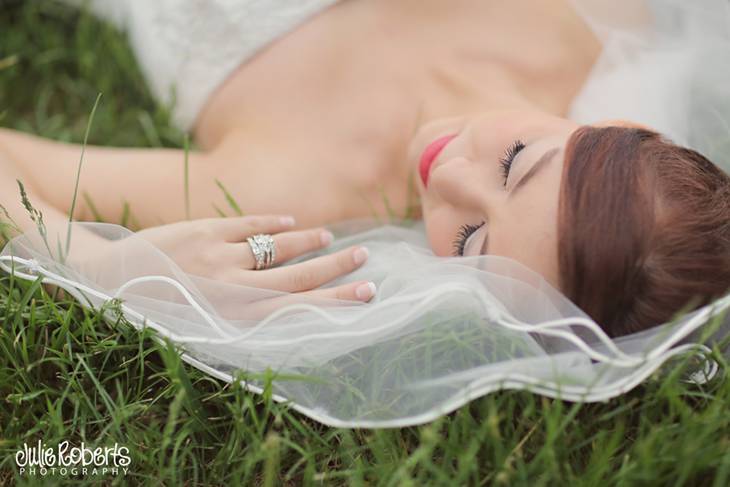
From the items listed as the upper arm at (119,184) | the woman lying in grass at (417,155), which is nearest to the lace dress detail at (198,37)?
the woman lying in grass at (417,155)

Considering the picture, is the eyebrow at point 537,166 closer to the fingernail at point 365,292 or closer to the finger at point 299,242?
the fingernail at point 365,292

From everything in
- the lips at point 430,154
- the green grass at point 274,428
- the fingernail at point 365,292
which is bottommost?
the green grass at point 274,428

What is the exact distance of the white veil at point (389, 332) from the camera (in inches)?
74.5

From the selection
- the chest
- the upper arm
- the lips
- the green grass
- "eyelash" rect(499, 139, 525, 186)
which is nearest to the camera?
the green grass

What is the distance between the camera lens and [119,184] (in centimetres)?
269

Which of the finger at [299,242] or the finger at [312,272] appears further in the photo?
the finger at [299,242]

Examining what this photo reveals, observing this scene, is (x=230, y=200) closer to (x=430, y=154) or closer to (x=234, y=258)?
(x=234, y=258)

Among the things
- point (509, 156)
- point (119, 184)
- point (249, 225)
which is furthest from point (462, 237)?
point (119, 184)

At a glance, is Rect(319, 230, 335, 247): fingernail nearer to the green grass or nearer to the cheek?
the cheek

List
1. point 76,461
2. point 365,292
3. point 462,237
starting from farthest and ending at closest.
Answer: point 462,237, point 365,292, point 76,461

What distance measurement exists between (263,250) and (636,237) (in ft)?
3.73

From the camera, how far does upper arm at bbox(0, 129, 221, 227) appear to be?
2.66 m

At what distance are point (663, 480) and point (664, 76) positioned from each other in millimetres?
1674

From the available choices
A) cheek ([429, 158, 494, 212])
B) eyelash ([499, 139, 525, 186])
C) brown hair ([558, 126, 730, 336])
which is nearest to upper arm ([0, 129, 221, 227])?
cheek ([429, 158, 494, 212])
